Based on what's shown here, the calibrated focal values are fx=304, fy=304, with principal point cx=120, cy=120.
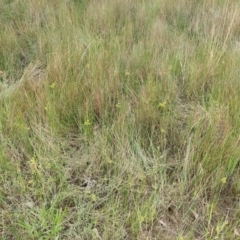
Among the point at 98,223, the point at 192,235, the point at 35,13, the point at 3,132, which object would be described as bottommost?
the point at 192,235

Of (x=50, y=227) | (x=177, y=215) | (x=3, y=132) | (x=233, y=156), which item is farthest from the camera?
(x=3, y=132)

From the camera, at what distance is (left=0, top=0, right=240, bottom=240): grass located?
1545mm

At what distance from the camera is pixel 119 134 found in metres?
1.92

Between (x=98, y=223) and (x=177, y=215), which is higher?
(x=98, y=223)

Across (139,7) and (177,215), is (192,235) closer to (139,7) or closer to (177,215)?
(177,215)

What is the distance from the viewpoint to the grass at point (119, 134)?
154 centimetres

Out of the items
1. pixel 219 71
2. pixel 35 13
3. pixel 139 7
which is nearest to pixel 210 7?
pixel 139 7

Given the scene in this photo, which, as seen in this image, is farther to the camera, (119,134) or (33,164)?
(119,134)

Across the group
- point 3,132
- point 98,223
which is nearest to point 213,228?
point 98,223

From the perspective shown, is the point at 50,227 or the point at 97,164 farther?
the point at 97,164

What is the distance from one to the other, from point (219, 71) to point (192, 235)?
147cm

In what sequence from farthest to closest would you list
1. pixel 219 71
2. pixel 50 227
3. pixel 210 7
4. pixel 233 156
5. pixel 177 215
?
1. pixel 210 7
2. pixel 219 71
3. pixel 233 156
4. pixel 177 215
5. pixel 50 227

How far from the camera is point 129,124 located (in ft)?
6.47

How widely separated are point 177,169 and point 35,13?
256cm
